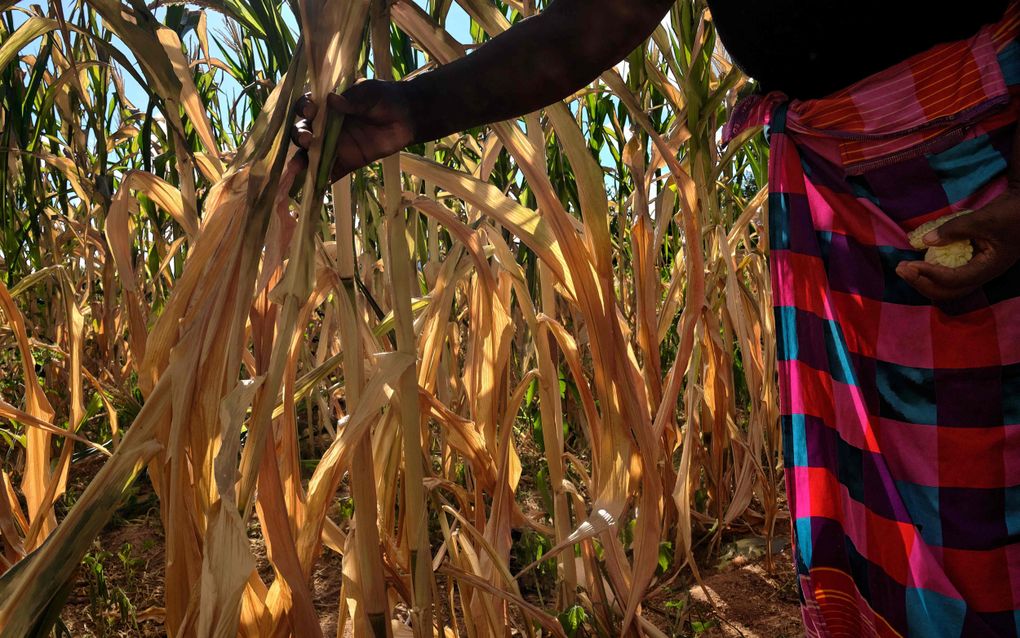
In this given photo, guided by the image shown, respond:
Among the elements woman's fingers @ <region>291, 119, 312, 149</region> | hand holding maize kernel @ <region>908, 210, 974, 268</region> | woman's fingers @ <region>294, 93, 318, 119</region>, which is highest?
woman's fingers @ <region>294, 93, 318, 119</region>

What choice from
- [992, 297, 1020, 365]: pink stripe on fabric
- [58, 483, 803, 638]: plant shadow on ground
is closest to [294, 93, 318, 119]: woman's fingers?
[992, 297, 1020, 365]: pink stripe on fabric

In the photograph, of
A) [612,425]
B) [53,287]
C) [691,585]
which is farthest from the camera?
[53,287]

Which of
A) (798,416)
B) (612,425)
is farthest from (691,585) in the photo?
(798,416)

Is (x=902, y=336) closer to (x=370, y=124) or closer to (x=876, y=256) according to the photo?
(x=876, y=256)

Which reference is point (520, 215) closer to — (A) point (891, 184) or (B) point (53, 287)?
(A) point (891, 184)

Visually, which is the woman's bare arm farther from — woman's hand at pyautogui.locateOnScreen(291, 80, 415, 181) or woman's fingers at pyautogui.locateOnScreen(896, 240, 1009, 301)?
woman's fingers at pyautogui.locateOnScreen(896, 240, 1009, 301)

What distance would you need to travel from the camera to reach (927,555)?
2.32 feet

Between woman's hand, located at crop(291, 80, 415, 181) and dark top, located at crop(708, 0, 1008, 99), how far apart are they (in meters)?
0.33

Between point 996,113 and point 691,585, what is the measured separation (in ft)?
3.61

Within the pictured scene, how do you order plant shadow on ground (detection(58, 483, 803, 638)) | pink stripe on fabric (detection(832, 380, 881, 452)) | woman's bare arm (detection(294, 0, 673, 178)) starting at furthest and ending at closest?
plant shadow on ground (detection(58, 483, 803, 638)) → pink stripe on fabric (detection(832, 380, 881, 452)) → woman's bare arm (detection(294, 0, 673, 178))

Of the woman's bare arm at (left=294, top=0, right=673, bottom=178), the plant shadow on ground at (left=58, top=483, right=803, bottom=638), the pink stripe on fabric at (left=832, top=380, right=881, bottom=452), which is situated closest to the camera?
the woman's bare arm at (left=294, top=0, right=673, bottom=178)

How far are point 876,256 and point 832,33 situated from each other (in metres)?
0.20

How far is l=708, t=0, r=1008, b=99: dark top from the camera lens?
698 millimetres

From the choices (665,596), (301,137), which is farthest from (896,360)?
(665,596)
